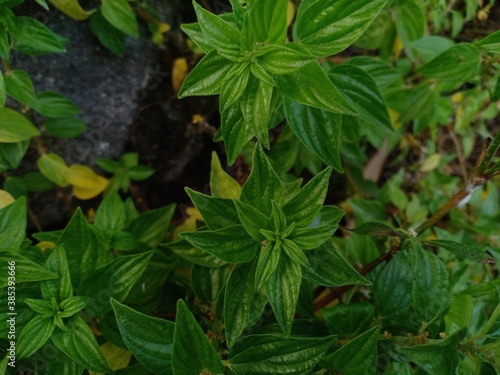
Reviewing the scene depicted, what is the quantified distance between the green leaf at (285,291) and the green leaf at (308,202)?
8 centimetres

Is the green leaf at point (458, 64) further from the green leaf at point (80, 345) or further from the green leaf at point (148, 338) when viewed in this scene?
the green leaf at point (80, 345)

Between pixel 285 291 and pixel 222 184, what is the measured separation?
328 mm

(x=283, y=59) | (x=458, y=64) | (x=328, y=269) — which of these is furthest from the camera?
(x=458, y=64)

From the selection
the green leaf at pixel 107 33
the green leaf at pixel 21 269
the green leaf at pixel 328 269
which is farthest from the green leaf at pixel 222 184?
the green leaf at pixel 107 33

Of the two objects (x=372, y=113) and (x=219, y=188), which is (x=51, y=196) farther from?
(x=372, y=113)

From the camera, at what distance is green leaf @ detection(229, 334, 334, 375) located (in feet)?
2.86

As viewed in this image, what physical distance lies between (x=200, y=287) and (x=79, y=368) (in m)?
0.30

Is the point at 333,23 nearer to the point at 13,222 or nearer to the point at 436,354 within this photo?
the point at 436,354

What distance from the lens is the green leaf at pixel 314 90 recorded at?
0.86 meters

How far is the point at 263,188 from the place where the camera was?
0.91m

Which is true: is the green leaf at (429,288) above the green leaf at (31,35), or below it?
below

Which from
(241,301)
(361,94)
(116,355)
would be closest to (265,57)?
(361,94)

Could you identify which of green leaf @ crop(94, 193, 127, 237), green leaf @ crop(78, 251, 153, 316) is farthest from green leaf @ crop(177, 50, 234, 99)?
green leaf @ crop(94, 193, 127, 237)

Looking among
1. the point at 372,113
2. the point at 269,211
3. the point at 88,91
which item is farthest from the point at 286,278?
the point at 88,91
